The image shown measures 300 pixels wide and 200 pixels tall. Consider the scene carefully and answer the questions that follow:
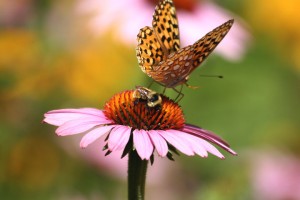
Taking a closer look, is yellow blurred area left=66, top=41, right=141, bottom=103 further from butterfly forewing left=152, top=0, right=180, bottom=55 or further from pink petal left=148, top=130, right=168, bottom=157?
pink petal left=148, top=130, right=168, bottom=157

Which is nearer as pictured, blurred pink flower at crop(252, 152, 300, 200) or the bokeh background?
the bokeh background

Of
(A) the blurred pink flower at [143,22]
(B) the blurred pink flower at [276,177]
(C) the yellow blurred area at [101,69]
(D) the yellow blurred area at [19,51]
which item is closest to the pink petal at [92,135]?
(A) the blurred pink flower at [143,22]

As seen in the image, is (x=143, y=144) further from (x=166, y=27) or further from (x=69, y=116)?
(x=166, y=27)

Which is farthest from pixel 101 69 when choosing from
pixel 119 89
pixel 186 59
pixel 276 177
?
pixel 186 59

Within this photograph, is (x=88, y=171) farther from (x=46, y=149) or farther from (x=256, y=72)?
(x=256, y=72)

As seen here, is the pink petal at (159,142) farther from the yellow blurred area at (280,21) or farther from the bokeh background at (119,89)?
the yellow blurred area at (280,21)

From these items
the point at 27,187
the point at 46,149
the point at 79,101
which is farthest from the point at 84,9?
the point at 27,187

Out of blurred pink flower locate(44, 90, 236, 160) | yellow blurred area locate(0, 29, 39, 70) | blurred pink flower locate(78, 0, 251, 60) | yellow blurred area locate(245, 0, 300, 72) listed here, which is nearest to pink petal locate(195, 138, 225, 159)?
blurred pink flower locate(44, 90, 236, 160)
